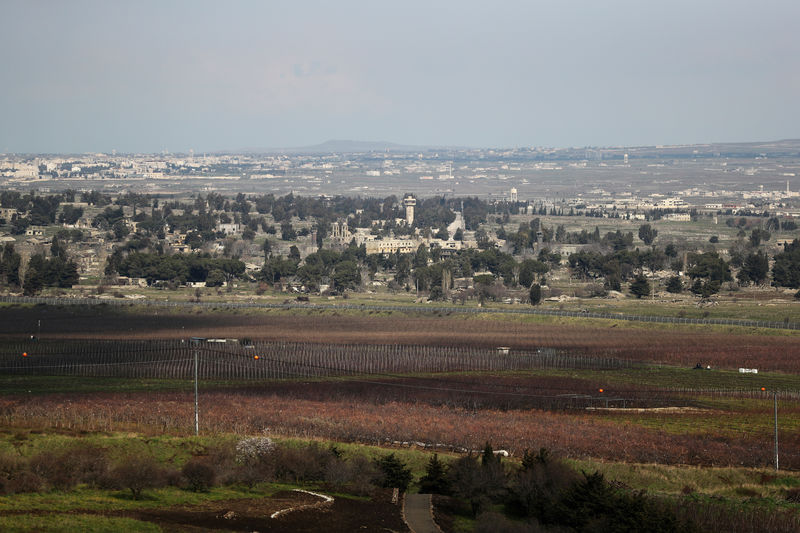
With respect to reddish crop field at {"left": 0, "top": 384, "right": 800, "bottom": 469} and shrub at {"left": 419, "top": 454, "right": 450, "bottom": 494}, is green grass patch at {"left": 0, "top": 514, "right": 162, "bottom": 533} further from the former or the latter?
reddish crop field at {"left": 0, "top": 384, "right": 800, "bottom": 469}

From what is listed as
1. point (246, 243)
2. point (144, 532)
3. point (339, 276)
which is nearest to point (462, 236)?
point (246, 243)

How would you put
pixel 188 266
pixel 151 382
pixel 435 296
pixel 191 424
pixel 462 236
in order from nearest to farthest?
1. pixel 191 424
2. pixel 151 382
3. pixel 435 296
4. pixel 188 266
5. pixel 462 236

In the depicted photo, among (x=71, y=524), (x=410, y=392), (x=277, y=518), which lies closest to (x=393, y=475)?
(x=277, y=518)

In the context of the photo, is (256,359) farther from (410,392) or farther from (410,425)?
(410,425)

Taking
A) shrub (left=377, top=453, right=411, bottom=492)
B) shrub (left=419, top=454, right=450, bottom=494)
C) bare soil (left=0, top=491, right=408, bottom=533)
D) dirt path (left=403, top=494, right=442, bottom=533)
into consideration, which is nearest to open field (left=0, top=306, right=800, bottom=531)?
bare soil (left=0, top=491, right=408, bottom=533)

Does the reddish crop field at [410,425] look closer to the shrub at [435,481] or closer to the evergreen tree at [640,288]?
the shrub at [435,481]

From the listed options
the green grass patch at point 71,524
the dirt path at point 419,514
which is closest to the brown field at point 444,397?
the dirt path at point 419,514

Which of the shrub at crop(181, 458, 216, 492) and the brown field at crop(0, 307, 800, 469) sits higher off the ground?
the shrub at crop(181, 458, 216, 492)

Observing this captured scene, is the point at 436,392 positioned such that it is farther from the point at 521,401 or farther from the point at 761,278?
the point at 761,278
